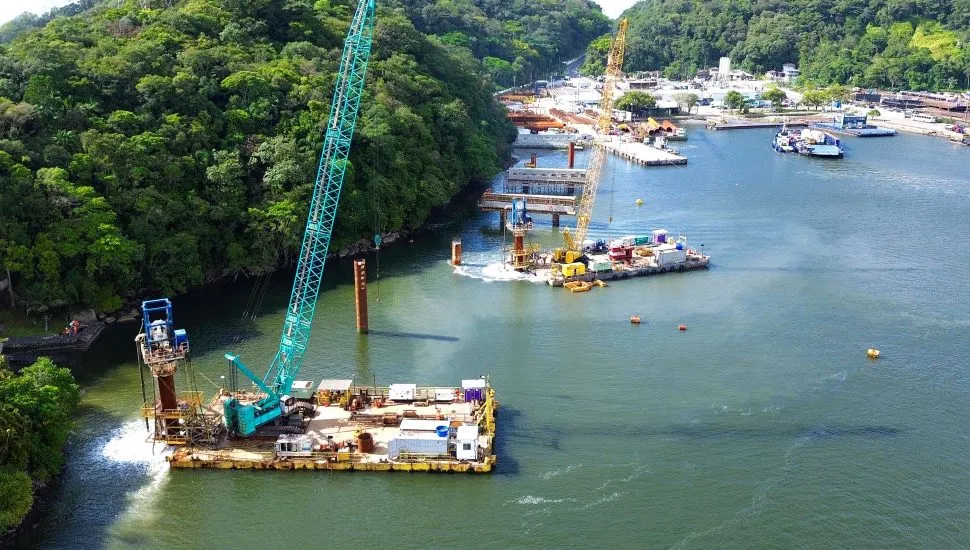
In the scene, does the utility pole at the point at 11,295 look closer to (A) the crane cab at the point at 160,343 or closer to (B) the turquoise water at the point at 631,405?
(B) the turquoise water at the point at 631,405

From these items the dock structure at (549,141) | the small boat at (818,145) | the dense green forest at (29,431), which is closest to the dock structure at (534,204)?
the dock structure at (549,141)

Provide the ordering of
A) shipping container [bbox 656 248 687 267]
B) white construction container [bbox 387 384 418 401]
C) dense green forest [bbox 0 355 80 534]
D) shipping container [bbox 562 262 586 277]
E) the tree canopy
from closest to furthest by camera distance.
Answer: dense green forest [bbox 0 355 80 534], white construction container [bbox 387 384 418 401], shipping container [bbox 562 262 586 277], shipping container [bbox 656 248 687 267], the tree canopy

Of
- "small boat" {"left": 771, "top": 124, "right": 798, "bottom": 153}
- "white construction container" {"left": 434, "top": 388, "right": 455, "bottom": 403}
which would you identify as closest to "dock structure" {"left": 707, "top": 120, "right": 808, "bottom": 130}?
"small boat" {"left": 771, "top": 124, "right": 798, "bottom": 153}

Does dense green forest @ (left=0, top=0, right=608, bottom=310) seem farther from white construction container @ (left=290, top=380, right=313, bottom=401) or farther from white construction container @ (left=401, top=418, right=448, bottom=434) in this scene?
white construction container @ (left=401, top=418, right=448, bottom=434)

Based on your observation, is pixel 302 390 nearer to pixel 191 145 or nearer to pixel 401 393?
pixel 401 393

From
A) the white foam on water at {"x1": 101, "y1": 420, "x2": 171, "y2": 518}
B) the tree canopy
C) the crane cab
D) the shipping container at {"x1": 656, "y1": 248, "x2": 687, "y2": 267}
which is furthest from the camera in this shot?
the tree canopy

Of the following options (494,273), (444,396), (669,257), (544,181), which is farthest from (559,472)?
(544,181)

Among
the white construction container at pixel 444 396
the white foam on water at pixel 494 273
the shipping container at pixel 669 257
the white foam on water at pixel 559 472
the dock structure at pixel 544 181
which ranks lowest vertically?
the white foam on water at pixel 559 472
